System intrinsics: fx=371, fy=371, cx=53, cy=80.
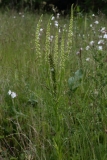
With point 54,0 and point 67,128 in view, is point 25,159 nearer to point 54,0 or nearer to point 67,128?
point 67,128

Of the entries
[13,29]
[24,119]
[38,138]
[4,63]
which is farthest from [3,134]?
[13,29]

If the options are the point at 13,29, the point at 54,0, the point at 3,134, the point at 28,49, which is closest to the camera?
the point at 3,134

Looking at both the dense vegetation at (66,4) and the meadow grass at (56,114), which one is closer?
the meadow grass at (56,114)

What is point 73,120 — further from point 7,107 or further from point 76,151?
point 7,107

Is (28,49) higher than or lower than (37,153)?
higher

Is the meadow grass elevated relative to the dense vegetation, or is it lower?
lower

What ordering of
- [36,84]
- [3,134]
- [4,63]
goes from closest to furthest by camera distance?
[3,134] → [36,84] → [4,63]

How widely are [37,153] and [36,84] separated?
100 centimetres

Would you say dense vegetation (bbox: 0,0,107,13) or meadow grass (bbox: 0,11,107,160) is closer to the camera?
meadow grass (bbox: 0,11,107,160)

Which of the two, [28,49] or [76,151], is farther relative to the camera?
[28,49]

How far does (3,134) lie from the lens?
2639mm

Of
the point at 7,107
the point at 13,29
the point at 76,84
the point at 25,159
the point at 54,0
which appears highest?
the point at 54,0

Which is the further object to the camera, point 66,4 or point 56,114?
point 66,4

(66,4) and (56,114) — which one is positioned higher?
(66,4)
